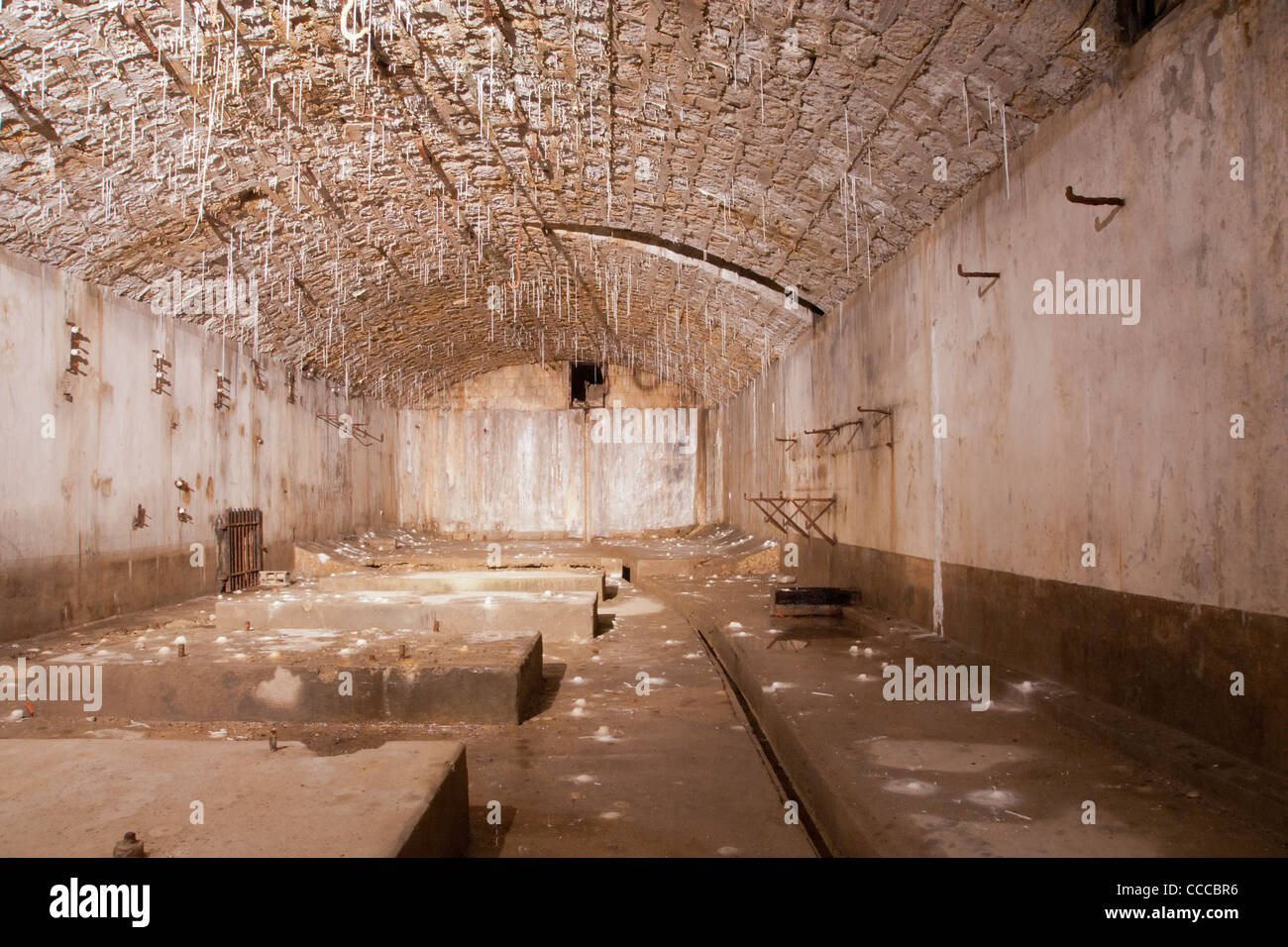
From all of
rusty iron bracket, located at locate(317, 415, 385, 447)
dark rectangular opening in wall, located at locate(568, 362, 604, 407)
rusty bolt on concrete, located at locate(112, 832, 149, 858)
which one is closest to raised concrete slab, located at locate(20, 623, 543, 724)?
rusty bolt on concrete, located at locate(112, 832, 149, 858)

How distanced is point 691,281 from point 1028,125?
6.81 meters

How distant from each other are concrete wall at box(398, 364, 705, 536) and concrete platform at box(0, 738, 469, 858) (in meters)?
17.6

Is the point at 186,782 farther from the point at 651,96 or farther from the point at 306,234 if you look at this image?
the point at 306,234

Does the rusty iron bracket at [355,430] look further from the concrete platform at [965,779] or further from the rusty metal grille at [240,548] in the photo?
the concrete platform at [965,779]

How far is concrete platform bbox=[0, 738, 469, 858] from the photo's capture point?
254 cm

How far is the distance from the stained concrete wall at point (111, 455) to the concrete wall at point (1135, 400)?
8.50 metres

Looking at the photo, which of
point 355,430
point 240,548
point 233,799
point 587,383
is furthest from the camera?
point 587,383

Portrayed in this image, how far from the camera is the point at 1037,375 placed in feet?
18.3

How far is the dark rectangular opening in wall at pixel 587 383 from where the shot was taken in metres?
21.2

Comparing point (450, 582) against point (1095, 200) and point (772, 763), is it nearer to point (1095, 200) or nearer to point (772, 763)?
point (772, 763)

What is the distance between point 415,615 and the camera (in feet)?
25.1

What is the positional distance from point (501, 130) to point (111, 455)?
18.6 ft

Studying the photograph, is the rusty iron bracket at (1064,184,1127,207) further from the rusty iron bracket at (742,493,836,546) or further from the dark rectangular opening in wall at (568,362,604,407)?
the dark rectangular opening in wall at (568,362,604,407)

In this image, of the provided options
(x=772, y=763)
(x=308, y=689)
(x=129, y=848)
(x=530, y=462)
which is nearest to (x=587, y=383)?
(x=530, y=462)
